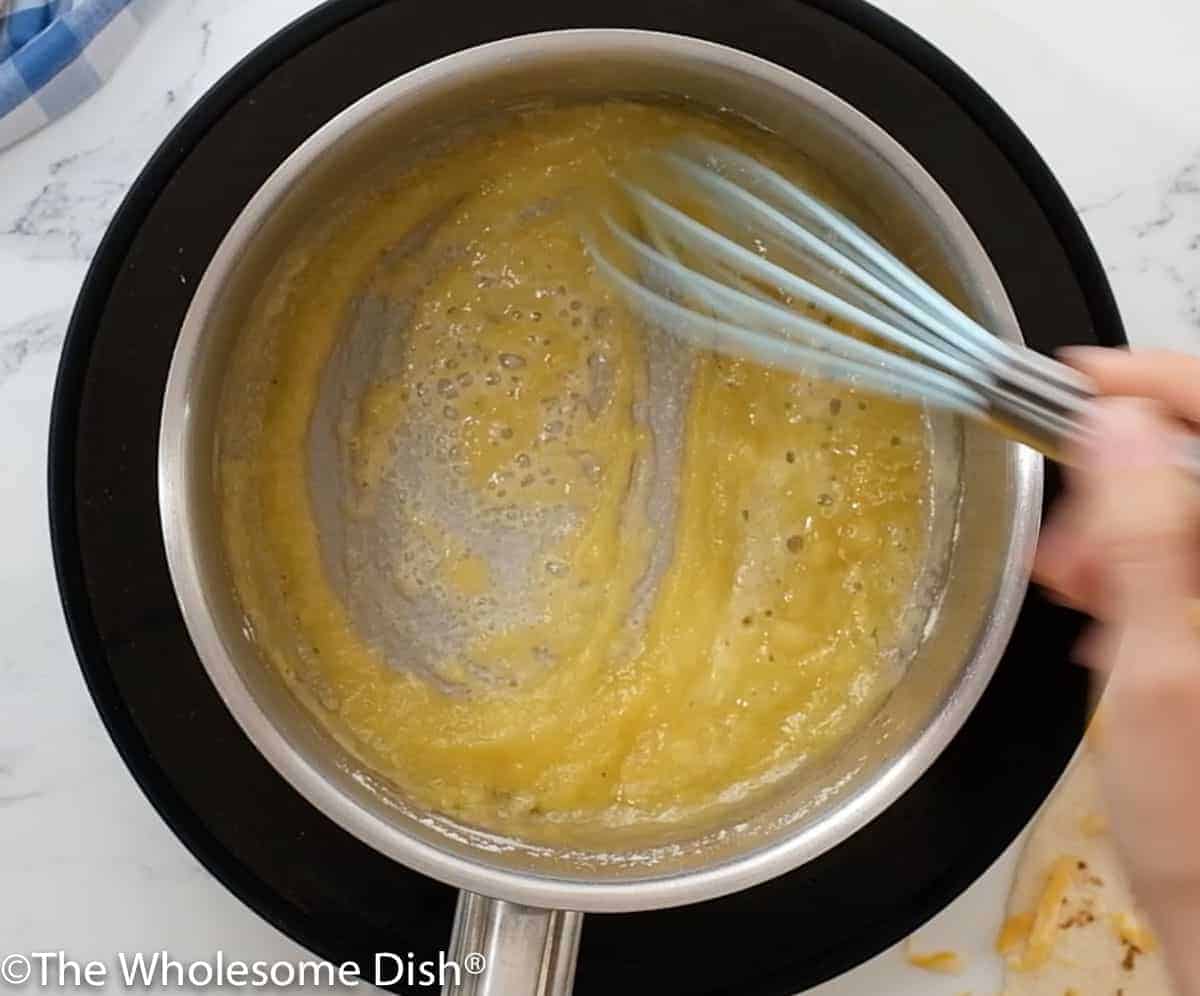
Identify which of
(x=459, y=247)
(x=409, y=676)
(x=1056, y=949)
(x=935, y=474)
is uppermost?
(x=459, y=247)

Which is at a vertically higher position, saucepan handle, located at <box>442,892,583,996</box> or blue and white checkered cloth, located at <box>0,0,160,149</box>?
blue and white checkered cloth, located at <box>0,0,160,149</box>

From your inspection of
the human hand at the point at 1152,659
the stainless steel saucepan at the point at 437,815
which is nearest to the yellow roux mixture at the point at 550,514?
the stainless steel saucepan at the point at 437,815

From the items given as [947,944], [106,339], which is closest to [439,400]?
[106,339]

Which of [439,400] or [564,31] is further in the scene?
[439,400]

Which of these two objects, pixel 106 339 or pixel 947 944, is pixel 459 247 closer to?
pixel 106 339

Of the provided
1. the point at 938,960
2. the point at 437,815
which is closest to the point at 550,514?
the point at 437,815

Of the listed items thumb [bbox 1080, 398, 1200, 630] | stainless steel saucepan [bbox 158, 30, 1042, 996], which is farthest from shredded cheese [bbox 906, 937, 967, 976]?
thumb [bbox 1080, 398, 1200, 630]

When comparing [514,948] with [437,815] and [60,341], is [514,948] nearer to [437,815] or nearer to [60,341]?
[437,815]

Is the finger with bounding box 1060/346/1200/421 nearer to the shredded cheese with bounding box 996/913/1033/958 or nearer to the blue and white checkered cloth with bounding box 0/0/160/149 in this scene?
the shredded cheese with bounding box 996/913/1033/958
